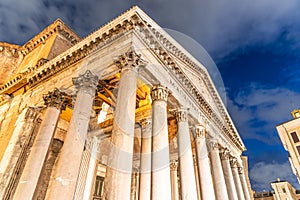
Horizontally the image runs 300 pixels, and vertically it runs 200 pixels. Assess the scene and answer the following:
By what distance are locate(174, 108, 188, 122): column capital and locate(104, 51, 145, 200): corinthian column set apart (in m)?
3.06

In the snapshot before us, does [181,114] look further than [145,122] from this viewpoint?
No

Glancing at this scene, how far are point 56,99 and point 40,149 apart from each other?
2.00 meters

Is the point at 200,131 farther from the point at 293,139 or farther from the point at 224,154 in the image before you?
the point at 293,139

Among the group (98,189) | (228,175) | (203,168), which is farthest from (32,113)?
(228,175)

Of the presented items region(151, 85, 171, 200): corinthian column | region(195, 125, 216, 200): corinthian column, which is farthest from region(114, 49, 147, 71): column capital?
region(195, 125, 216, 200): corinthian column

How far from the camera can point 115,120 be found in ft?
17.4

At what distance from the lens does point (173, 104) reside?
335 inches

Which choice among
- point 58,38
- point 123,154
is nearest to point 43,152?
point 123,154

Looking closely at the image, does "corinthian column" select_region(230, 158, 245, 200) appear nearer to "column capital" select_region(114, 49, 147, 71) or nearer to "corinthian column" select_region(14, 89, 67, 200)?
"column capital" select_region(114, 49, 147, 71)

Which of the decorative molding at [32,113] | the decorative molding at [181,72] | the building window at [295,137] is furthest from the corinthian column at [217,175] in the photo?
the building window at [295,137]

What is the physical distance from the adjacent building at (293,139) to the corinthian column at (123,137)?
21.2 metres

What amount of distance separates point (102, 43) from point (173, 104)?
12.6 ft

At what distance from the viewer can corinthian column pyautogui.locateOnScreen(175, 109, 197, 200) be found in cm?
683

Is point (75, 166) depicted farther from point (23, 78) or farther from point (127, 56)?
point (23, 78)
